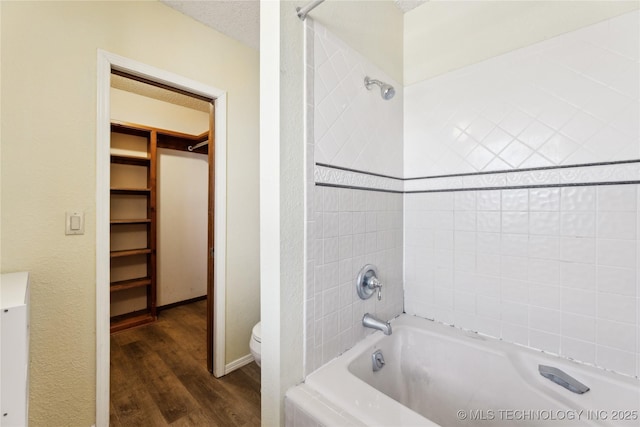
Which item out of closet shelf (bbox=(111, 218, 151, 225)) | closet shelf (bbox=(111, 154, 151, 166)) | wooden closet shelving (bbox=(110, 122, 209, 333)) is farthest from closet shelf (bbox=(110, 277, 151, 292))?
closet shelf (bbox=(111, 154, 151, 166))

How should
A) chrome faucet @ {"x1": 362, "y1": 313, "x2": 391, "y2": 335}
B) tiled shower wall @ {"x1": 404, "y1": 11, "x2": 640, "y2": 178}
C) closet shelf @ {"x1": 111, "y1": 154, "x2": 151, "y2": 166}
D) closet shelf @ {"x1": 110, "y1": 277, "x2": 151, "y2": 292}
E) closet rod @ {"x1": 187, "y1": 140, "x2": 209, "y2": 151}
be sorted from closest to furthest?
tiled shower wall @ {"x1": 404, "y1": 11, "x2": 640, "y2": 178}, chrome faucet @ {"x1": 362, "y1": 313, "x2": 391, "y2": 335}, closet shelf @ {"x1": 110, "y1": 277, "x2": 151, "y2": 292}, closet shelf @ {"x1": 111, "y1": 154, "x2": 151, "y2": 166}, closet rod @ {"x1": 187, "y1": 140, "x2": 209, "y2": 151}

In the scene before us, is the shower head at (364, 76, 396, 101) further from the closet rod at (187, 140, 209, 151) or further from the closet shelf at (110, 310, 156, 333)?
the closet shelf at (110, 310, 156, 333)

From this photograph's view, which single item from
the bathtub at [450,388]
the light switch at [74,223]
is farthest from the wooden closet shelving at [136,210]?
the bathtub at [450,388]

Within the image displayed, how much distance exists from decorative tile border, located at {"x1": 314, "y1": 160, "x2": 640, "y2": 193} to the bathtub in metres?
0.77

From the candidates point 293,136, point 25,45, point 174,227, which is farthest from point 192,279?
point 293,136

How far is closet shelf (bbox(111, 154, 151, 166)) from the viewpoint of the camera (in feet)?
8.74

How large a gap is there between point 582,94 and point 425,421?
1434mm

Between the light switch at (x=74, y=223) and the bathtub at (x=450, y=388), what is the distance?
4.22 ft

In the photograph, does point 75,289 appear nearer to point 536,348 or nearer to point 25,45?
point 25,45

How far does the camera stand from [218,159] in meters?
1.90

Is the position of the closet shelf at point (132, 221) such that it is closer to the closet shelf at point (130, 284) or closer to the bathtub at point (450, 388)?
the closet shelf at point (130, 284)

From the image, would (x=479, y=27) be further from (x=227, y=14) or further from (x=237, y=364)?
(x=237, y=364)

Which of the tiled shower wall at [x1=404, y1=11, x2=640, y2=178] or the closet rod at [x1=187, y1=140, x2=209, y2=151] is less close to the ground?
the closet rod at [x1=187, y1=140, x2=209, y2=151]

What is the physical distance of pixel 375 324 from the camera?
1.31 meters
